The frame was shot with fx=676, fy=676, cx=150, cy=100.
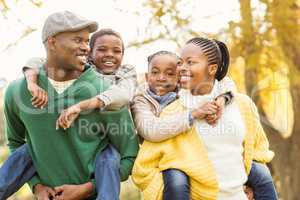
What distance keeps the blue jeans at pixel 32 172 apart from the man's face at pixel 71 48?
477 mm

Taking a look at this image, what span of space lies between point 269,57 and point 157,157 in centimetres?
400

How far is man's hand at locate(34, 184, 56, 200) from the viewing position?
3479mm

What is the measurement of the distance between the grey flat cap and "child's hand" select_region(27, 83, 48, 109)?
0.28 metres

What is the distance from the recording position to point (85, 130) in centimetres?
347

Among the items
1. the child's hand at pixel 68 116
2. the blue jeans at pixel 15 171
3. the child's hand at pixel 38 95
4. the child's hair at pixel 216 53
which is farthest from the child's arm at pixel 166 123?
the blue jeans at pixel 15 171

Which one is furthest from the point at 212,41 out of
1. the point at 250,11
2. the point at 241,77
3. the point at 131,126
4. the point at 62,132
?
the point at 241,77

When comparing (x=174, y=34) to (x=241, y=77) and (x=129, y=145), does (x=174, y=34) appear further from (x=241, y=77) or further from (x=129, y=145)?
(x=129, y=145)

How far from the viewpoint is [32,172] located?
3.56 m

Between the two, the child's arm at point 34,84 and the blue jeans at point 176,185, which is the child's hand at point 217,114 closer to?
the blue jeans at point 176,185

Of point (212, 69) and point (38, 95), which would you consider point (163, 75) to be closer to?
point (212, 69)

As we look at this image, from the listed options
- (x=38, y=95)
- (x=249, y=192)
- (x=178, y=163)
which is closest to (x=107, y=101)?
(x=38, y=95)

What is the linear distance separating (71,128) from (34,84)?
29 cm

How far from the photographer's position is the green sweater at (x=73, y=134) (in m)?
3.45

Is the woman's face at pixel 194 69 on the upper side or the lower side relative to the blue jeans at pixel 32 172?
upper
